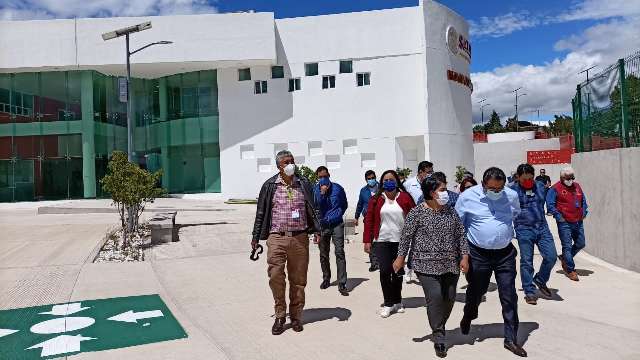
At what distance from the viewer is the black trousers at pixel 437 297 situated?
4.85 m

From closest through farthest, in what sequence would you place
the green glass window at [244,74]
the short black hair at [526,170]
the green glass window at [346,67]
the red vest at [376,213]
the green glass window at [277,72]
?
the red vest at [376,213], the short black hair at [526,170], the green glass window at [346,67], the green glass window at [277,72], the green glass window at [244,74]

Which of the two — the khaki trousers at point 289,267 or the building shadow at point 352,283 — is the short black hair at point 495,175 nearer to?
the khaki trousers at point 289,267

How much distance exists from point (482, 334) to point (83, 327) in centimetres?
440

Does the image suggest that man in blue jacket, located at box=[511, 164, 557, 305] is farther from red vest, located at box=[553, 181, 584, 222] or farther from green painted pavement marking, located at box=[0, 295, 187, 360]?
green painted pavement marking, located at box=[0, 295, 187, 360]

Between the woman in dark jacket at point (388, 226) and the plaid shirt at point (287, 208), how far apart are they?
0.90m

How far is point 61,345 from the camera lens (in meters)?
5.29

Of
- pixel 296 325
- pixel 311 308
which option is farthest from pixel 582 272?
pixel 296 325

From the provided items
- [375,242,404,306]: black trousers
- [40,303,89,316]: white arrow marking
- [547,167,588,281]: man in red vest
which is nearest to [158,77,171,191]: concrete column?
[40,303,89,316]: white arrow marking

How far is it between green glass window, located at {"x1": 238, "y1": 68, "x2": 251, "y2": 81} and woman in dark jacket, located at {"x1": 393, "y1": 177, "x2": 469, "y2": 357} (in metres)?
27.5

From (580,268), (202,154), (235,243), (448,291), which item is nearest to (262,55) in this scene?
(202,154)

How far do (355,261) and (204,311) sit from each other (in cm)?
428

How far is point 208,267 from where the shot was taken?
10000mm

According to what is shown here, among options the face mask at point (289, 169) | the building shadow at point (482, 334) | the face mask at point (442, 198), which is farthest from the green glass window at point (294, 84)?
the face mask at point (442, 198)

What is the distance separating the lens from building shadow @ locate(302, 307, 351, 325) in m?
6.16
